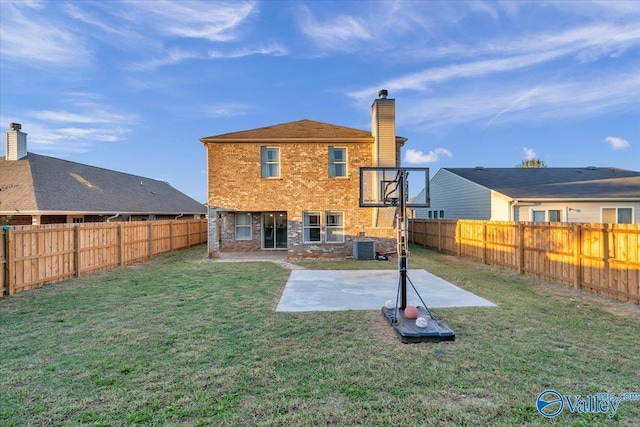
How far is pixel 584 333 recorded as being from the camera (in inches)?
199

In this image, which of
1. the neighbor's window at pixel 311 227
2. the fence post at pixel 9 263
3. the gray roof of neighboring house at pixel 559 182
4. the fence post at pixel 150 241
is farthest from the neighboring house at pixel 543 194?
the fence post at pixel 9 263

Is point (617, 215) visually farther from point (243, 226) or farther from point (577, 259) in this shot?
point (243, 226)

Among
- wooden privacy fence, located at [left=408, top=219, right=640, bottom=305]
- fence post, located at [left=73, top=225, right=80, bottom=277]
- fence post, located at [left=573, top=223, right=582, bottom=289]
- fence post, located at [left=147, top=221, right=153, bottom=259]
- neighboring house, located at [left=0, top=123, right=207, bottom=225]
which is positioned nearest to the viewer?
wooden privacy fence, located at [left=408, top=219, right=640, bottom=305]

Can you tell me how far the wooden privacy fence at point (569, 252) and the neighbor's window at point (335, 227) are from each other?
559cm

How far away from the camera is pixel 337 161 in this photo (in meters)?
15.1

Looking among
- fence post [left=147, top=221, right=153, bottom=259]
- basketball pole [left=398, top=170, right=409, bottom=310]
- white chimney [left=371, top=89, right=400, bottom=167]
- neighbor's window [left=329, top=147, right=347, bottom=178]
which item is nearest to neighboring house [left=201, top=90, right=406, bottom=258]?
neighbor's window [left=329, top=147, right=347, bottom=178]

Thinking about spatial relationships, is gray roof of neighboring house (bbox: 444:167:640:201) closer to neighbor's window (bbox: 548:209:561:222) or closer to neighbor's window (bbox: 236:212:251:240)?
neighbor's window (bbox: 548:209:561:222)

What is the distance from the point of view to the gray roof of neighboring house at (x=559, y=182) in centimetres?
1566

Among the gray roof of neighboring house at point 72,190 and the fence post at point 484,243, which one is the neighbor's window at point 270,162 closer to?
the fence post at point 484,243

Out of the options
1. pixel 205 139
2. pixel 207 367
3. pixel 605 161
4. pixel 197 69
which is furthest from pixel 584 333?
pixel 605 161

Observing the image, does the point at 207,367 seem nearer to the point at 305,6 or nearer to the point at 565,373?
the point at 565,373

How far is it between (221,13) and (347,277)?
10.0 meters

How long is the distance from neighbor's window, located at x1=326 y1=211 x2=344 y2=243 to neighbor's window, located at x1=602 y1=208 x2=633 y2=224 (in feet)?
40.9

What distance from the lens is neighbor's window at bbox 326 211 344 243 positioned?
1510cm
